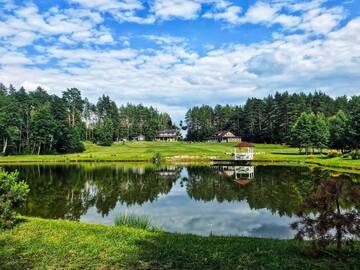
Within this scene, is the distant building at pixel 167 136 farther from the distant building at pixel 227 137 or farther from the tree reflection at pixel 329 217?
the tree reflection at pixel 329 217

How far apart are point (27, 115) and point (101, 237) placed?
91.9 meters

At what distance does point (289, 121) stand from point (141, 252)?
109073 millimetres

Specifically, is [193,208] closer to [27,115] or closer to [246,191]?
[246,191]

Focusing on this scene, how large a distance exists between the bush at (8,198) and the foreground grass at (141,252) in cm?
59

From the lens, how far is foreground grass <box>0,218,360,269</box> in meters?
9.71

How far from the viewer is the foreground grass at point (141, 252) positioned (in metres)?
9.71

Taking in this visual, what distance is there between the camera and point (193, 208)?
2512cm

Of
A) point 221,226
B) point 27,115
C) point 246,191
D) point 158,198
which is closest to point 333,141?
point 246,191

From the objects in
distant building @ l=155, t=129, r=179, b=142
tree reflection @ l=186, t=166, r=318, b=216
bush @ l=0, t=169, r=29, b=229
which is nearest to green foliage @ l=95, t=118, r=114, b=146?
distant building @ l=155, t=129, r=179, b=142

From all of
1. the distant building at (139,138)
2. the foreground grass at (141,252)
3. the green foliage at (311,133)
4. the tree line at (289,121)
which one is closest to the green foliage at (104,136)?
the distant building at (139,138)

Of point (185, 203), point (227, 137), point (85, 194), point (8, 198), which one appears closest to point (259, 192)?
point (185, 203)

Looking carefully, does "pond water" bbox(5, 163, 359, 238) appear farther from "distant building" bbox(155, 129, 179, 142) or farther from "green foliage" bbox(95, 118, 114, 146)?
"distant building" bbox(155, 129, 179, 142)

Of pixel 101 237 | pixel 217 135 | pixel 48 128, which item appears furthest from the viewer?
pixel 217 135

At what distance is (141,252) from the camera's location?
1088cm
